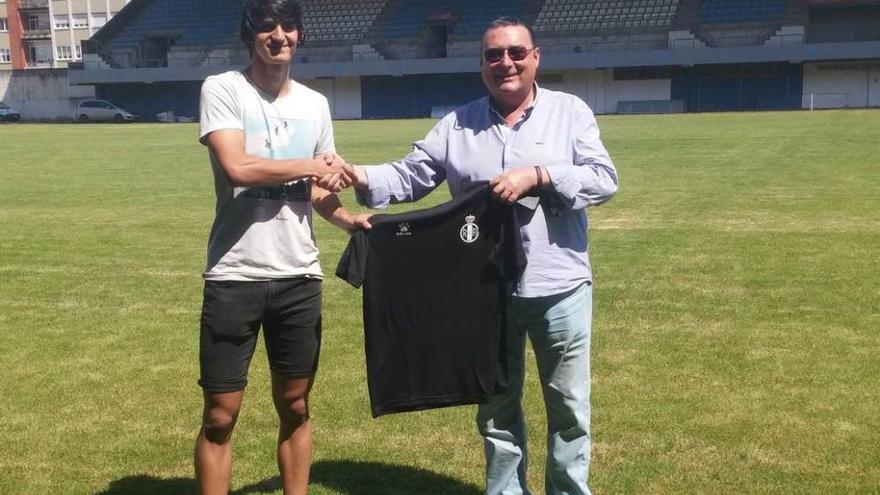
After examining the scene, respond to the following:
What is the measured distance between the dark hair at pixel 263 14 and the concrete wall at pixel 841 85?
4817 centimetres

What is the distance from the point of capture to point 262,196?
3.56 metres

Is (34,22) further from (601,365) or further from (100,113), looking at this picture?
(601,365)

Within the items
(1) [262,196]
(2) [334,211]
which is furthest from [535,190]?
(1) [262,196]

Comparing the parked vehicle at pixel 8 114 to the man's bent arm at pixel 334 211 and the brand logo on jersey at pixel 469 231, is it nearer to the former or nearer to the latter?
the man's bent arm at pixel 334 211

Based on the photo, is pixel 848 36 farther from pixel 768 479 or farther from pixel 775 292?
pixel 768 479

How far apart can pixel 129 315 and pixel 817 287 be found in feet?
18.2

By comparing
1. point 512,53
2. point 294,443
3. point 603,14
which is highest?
point 603,14

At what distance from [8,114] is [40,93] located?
415 cm

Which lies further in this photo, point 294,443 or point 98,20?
point 98,20

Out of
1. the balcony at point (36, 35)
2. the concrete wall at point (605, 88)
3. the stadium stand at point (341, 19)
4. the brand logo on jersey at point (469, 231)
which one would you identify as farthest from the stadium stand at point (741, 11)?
the balcony at point (36, 35)

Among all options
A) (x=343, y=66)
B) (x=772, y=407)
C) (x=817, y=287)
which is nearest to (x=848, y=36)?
(x=343, y=66)

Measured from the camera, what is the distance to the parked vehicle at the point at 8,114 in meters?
59.1

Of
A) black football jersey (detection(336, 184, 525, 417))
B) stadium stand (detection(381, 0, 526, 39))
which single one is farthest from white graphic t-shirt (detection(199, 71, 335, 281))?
stadium stand (detection(381, 0, 526, 39))

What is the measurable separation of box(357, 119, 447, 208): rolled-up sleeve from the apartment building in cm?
7761
